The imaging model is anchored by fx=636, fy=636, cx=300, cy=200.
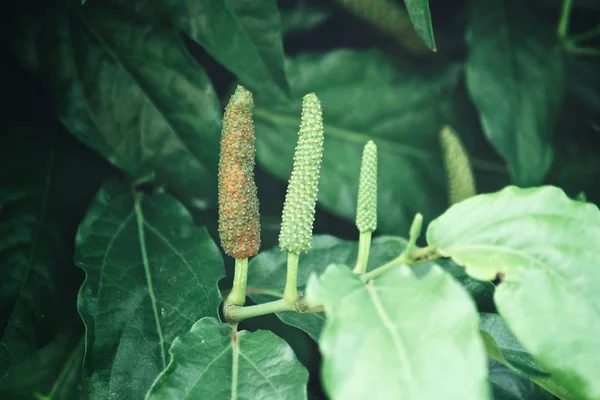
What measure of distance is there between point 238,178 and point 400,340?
0.80 ft

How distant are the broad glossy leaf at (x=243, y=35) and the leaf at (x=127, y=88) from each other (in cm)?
4

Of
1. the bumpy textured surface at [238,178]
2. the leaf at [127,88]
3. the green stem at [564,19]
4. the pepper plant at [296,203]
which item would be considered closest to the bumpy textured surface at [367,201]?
the pepper plant at [296,203]

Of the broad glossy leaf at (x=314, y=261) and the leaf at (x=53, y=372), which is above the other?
the broad glossy leaf at (x=314, y=261)

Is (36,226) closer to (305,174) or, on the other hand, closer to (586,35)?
(305,174)

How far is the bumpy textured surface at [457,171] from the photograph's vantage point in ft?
2.92

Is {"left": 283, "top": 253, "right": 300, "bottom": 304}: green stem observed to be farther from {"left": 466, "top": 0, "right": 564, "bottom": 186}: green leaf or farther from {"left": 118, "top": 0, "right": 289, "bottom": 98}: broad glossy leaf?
{"left": 466, "top": 0, "right": 564, "bottom": 186}: green leaf

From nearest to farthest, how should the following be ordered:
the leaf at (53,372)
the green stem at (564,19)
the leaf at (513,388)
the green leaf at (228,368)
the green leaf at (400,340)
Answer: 1. the green leaf at (400,340)
2. the green leaf at (228,368)
3. the leaf at (513,388)
4. the leaf at (53,372)
5. the green stem at (564,19)

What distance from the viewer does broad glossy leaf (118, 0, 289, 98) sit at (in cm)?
68

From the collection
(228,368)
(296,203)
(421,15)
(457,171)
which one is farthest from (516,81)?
(228,368)

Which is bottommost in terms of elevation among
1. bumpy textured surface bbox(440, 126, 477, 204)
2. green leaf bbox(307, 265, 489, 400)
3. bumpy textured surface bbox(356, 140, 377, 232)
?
bumpy textured surface bbox(440, 126, 477, 204)

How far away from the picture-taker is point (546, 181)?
1013 mm

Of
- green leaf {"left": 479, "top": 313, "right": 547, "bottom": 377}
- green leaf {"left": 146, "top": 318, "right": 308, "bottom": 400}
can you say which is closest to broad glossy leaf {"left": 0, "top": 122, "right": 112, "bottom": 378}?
green leaf {"left": 146, "top": 318, "right": 308, "bottom": 400}

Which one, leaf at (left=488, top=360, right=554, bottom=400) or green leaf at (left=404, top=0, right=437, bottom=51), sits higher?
green leaf at (left=404, top=0, right=437, bottom=51)

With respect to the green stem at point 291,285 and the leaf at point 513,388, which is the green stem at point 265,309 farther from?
the leaf at point 513,388
